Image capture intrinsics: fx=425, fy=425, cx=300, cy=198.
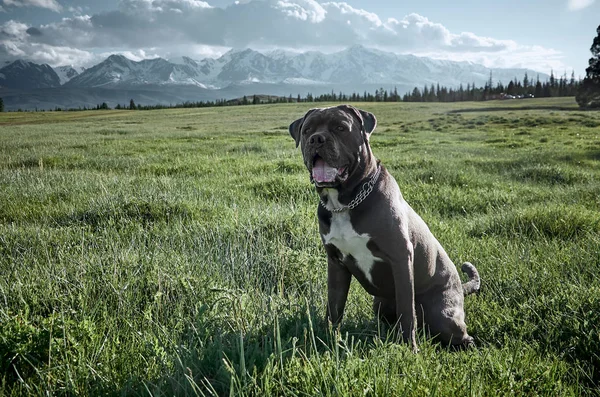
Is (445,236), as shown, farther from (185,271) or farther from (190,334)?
(190,334)

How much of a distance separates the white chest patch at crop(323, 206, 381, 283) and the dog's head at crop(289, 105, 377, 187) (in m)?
0.29

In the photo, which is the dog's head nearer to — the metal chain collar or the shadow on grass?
the metal chain collar

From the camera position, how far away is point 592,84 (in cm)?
5275

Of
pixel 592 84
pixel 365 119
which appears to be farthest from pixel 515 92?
pixel 365 119

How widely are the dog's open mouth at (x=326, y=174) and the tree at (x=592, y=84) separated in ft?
189

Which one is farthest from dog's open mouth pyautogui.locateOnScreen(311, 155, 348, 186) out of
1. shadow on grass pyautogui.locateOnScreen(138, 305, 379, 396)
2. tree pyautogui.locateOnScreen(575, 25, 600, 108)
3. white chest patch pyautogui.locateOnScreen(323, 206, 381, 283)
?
tree pyautogui.locateOnScreen(575, 25, 600, 108)

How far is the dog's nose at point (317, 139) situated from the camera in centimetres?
315

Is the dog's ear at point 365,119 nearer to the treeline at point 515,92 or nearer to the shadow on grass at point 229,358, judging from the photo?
the shadow on grass at point 229,358

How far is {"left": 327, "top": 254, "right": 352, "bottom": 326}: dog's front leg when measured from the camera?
3.48m

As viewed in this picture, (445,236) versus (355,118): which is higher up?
(355,118)

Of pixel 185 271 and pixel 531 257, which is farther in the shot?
pixel 531 257

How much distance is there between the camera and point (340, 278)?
11.5 feet

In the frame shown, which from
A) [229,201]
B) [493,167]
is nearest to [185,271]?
[229,201]

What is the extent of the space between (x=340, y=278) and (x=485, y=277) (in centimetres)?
197
